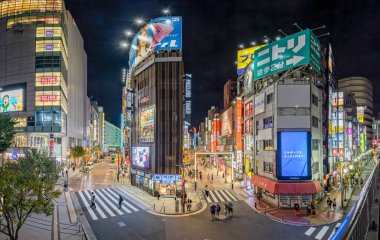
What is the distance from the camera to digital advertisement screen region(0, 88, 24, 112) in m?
76.9

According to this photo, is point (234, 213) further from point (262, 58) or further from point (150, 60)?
point (150, 60)

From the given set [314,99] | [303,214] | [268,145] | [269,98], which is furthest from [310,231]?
[314,99]

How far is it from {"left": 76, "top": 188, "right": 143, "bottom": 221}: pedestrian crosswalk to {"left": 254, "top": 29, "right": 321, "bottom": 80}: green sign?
25518mm

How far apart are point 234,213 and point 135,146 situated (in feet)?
81.4

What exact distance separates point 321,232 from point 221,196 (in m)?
18.2

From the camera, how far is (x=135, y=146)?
51156 mm

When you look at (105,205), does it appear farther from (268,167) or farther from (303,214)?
(303,214)

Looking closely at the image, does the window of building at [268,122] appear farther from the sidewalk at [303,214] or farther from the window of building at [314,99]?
the sidewalk at [303,214]

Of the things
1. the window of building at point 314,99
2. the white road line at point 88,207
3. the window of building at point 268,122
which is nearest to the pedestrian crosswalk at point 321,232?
the window of building at point 268,122

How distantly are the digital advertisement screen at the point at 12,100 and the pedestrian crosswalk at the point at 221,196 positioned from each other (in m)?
59.7

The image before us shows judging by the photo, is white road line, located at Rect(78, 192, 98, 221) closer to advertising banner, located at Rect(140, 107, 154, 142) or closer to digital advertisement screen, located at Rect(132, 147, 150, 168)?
digital advertisement screen, located at Rect(132, 147, 150, 168)

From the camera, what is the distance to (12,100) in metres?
78.0

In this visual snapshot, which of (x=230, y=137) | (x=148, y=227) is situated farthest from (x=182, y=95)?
(x=230, y=137)

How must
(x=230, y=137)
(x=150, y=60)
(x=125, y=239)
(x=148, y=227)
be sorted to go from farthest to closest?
(x=230, y=137) → (x=150, y=60) → (x=148, y=227) → (x=125, y=239)
